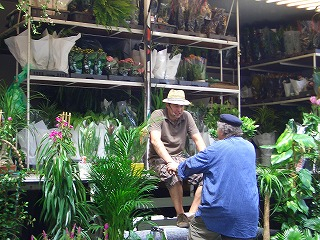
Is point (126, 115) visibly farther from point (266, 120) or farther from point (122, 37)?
point (266, 120)

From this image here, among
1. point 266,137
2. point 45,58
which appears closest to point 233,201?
point 45,58

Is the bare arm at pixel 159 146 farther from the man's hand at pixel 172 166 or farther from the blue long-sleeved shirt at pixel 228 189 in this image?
the blue long-sleeved shirt at pixel 228 189

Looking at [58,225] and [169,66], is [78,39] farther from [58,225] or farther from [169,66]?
[58,225]

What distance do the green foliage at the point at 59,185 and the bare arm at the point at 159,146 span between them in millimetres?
1003

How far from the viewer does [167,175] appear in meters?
6.79

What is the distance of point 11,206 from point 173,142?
80.5 inches

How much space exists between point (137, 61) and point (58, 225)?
3.14m

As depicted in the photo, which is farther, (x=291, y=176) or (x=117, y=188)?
(x=291, y=176)

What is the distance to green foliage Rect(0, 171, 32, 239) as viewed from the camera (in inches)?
240

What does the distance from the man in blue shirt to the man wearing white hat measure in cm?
59

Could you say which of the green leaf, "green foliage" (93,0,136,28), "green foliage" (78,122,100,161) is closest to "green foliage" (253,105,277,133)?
the green leaf

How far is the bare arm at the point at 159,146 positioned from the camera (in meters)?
6.76

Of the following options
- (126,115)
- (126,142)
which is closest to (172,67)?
(126,115)

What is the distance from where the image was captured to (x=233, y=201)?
19.2ft
